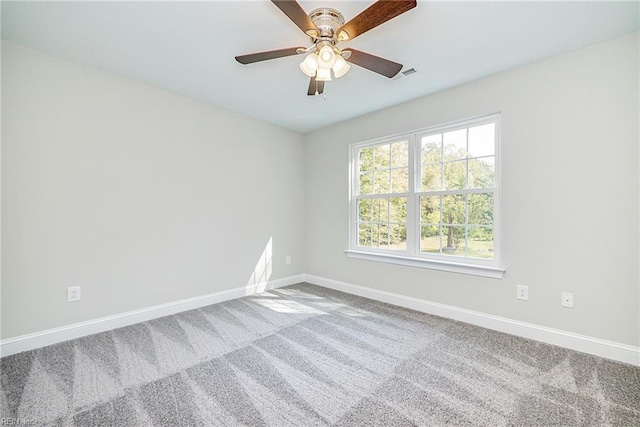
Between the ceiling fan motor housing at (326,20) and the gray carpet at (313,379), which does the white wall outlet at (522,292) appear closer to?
the gray carpet at (313,379)

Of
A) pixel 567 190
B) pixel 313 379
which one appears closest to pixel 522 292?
pixel 567 190

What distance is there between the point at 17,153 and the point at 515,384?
399cm

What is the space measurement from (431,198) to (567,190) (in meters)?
1.16

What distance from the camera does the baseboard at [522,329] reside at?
2.09 meters

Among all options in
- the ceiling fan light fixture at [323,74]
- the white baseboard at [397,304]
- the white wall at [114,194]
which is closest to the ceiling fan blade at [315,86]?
the ceiling fan light fixture at [323,74]

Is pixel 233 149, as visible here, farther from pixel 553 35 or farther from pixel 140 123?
pixel 553 35

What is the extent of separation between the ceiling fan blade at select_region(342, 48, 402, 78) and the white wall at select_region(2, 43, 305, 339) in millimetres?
2173

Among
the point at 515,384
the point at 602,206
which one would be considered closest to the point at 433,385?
the point at 515,384

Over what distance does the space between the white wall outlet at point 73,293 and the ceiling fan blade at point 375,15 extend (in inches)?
116

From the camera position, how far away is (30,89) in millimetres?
2268

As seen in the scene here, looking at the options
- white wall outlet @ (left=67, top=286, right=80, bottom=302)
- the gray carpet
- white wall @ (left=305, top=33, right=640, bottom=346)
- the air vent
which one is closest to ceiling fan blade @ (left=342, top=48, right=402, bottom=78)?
the air vent

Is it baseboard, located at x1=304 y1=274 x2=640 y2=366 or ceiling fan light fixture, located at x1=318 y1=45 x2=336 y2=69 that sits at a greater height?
ceiling fan light fixture, located at x1=318 y1=45 x2=336 y2=69

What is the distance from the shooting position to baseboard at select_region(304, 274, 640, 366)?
2.09m

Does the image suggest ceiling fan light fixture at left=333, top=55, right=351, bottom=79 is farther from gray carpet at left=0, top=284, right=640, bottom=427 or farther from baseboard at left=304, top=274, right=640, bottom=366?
baseboard at left=304, top=274, right=640, bottom=366
